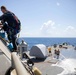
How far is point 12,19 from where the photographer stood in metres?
5.91

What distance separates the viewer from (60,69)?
22.3 meters

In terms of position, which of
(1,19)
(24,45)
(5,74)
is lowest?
(24,45)

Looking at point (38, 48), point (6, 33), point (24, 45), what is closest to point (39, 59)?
point (38, 48)

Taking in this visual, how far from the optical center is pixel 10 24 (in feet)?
20.0

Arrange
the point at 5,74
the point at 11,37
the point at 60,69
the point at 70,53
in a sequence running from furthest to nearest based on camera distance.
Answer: the point at 70,53 < the point at 60,69 < the point at 11,37 < the point at 5,74

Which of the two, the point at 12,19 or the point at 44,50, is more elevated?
the point at 12,19

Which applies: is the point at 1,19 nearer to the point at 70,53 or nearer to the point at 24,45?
the point at 24,45

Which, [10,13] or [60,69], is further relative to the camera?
[60,69]

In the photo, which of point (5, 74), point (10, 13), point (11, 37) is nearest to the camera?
point (5, 74)

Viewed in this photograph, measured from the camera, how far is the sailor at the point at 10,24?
5863 mm

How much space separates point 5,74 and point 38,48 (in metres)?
28.1

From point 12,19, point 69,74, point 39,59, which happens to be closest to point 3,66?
point 12,19

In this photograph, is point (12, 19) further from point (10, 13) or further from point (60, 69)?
point (60, 69)

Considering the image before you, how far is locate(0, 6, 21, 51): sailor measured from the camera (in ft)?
19.2
